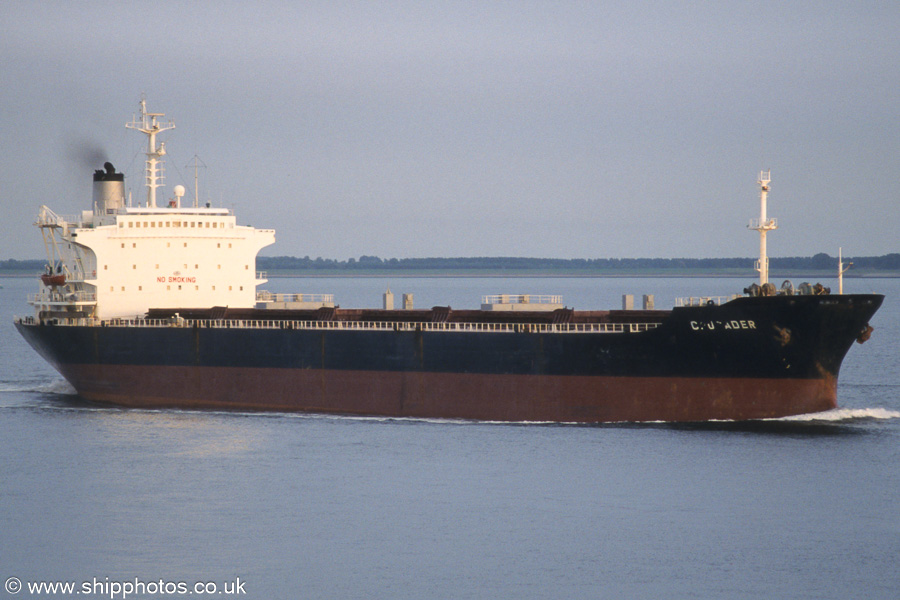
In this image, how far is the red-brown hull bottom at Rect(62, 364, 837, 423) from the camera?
24.9 meters

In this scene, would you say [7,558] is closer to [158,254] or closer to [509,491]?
[509,491]

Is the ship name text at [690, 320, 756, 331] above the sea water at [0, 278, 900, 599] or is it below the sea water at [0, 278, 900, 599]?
above

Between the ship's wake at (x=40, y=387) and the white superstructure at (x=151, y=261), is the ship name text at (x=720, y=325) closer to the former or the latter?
the white superstructure at (x=151, y=261)

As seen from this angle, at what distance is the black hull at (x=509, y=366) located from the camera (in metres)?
24.2

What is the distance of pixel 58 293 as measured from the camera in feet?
107

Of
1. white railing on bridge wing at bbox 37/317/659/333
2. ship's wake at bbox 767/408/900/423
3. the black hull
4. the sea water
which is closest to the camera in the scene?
the sea water

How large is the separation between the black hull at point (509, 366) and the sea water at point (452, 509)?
0.63 m

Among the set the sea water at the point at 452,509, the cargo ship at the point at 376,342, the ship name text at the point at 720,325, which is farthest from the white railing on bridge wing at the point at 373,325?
the sea water at the point at 452,509

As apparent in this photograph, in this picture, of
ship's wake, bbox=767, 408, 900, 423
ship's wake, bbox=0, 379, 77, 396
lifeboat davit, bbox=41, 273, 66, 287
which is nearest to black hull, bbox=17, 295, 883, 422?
ship's wake, bbox=767, 408, 900, 423

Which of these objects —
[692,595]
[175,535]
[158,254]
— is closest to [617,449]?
[692,595]

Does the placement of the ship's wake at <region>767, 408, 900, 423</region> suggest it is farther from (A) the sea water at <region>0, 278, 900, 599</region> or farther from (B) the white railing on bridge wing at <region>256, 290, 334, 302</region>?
(B) the white railing on bridge wing at <region>256, 290, 334, 302</region>

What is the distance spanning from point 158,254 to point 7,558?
15.9 metres

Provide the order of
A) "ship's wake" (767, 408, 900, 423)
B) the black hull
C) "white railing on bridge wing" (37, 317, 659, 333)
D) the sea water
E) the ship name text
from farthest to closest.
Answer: "white railing on bridge wing" (37, 317, 659, 333) → "ship's wake" (767, 408, 900, 423) → the black hull → the ship name text → the sea water

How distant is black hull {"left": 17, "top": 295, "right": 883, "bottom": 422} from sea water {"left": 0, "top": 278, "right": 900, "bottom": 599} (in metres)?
0.63
